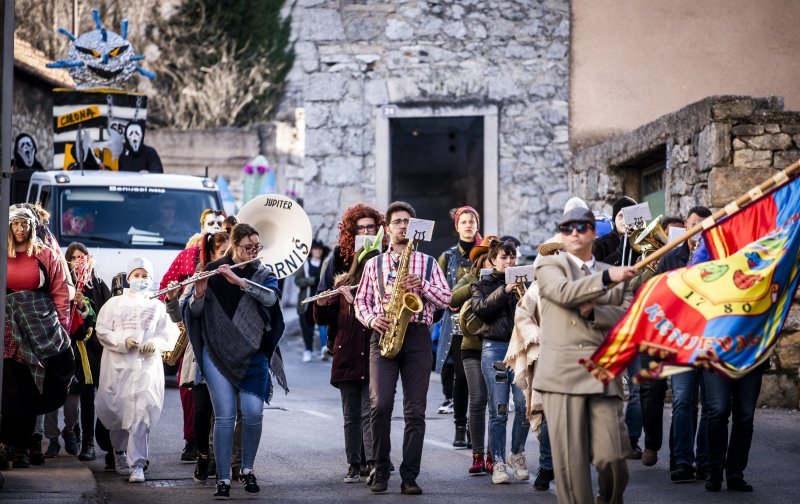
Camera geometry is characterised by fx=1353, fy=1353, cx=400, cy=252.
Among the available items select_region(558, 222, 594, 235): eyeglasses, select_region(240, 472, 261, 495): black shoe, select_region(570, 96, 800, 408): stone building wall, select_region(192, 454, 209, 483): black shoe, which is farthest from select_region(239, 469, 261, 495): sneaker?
select_region(570, 96, 800, 408): stone building wall

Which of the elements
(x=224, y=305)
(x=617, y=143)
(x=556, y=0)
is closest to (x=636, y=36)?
(x=556, y=0)

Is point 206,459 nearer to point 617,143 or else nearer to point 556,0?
point 617,143

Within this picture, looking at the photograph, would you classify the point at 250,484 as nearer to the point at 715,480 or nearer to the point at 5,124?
the point at 5,124

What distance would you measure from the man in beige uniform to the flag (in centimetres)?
23

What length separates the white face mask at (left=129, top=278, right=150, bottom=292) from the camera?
1012cm

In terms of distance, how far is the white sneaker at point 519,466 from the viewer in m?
9.68

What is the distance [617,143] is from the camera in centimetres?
1659

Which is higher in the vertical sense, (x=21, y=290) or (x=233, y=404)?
(x=21, y=290)

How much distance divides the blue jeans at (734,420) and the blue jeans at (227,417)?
3052 millimetres

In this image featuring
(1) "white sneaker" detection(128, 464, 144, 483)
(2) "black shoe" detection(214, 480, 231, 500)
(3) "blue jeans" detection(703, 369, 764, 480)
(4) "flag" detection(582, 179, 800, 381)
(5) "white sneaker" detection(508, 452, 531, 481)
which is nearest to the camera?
(4) "flag" detection(582, 179, 800, 381)

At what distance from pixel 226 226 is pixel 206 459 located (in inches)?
78.8

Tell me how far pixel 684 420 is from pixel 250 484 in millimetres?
3080

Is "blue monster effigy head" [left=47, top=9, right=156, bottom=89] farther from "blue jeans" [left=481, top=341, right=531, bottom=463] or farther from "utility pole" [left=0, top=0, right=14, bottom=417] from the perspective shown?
"utility pole" [left=0, top=0, right=14, bottom=417]

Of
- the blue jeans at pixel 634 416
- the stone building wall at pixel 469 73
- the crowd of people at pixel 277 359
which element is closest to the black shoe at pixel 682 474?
the crowd of people at pixel 277 359
